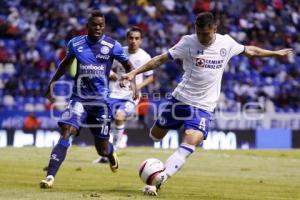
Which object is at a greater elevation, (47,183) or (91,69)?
(91,69)

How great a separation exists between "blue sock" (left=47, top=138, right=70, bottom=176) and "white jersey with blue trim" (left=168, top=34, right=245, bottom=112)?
6.06 ft

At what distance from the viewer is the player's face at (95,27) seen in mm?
12586

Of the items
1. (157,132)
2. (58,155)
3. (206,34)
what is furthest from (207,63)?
(58,155)

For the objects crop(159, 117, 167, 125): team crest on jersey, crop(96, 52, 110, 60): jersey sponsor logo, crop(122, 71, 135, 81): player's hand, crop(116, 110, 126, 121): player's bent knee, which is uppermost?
crop(96, 52, 110, 60): jersey sponsor logo

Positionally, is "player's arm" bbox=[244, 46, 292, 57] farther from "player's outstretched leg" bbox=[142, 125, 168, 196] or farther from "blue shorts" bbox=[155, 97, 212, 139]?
"player's outstretched leg" bbox=[142, 125, 168, 196]

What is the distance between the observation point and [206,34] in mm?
11297

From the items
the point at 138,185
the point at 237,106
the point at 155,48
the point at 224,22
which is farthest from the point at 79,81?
the point at 224,22

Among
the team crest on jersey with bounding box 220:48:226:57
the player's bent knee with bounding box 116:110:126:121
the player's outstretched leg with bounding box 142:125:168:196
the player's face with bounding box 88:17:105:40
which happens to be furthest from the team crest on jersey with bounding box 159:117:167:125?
the player's bent knee with bounding box 116:110:126:121

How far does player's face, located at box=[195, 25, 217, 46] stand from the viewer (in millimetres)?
11227

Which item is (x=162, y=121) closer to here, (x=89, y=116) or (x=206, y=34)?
(x=89, y=116)

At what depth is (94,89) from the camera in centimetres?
1272

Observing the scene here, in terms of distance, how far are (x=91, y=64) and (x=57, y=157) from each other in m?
1.58

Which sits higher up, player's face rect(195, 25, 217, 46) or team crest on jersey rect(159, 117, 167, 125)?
player's face rect(195, 25, 217, 46)

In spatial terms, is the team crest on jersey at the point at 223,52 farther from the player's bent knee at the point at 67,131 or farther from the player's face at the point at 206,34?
the player's bent knee at the point at 67,131
